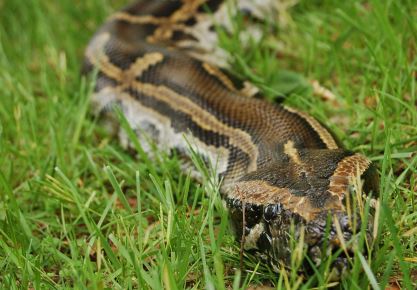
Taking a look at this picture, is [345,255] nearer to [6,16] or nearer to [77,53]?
[77,53]

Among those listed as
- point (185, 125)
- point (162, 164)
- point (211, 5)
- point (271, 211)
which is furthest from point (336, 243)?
point (211, 5)

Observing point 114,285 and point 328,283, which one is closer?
point 328,283

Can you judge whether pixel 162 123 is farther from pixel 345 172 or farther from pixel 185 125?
pixel 345 172

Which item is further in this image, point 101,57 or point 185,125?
point 101,57

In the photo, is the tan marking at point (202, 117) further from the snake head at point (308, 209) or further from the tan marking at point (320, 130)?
the snake head at point (308, 209)

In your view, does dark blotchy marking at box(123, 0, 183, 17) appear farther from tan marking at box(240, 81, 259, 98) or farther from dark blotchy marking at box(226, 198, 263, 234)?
dark blotchy marking at box(226, 198, 263, 234)

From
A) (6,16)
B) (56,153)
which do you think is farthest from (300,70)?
(6,16)

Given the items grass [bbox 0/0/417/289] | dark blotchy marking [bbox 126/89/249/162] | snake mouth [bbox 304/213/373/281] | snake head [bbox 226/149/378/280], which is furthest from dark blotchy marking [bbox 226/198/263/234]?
dark blotchy marking [bbox 126/89/249/162]
